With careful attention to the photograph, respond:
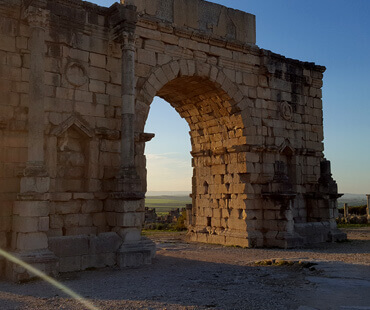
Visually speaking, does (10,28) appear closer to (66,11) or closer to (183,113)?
(66,11)

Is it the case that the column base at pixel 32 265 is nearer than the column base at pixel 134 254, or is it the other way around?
the column base at pixel 32 265

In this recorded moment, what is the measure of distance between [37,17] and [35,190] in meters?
3.43

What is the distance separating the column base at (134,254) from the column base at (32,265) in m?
1.42

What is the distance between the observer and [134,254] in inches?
351

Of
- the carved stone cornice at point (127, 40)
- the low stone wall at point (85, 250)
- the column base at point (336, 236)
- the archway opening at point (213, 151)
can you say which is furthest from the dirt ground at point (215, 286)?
the carved stone cornice at point (127, 40)

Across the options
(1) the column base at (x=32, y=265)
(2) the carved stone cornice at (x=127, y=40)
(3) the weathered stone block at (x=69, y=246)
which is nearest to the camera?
(1) the column base at (x=32, y=265)

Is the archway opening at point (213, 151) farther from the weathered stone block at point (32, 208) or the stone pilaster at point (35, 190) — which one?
the weathered stone block at point (32, 208)

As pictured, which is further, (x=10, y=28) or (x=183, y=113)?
(x=183, y=113)

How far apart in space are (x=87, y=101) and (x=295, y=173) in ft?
22.5

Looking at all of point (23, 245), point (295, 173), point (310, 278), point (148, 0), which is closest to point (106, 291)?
point (23, 245)

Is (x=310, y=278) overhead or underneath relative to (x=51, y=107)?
underneath

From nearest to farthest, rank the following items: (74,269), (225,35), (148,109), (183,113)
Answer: (74,269) → (148,109) → (225,35) → (183,113)

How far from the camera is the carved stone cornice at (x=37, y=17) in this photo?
8.38 m

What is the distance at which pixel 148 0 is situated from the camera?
10742 mm
